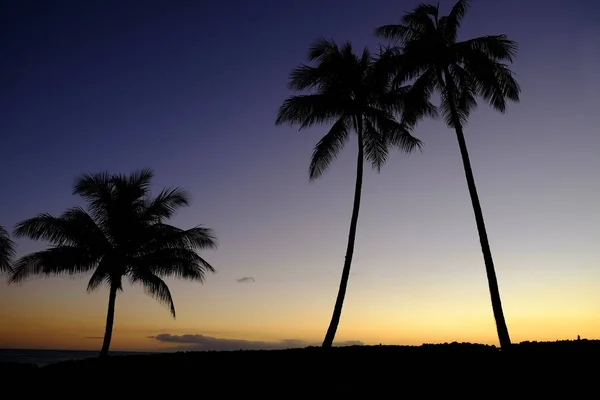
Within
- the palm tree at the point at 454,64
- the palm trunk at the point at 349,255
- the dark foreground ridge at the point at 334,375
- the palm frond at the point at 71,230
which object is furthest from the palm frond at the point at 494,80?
the palm frond at the point at 71,230

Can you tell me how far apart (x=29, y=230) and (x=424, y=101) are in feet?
65.9

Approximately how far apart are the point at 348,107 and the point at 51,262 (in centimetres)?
1665

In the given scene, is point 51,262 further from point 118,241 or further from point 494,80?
point 494,80

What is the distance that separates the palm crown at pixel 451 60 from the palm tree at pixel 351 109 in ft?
4.33

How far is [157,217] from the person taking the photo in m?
27.9

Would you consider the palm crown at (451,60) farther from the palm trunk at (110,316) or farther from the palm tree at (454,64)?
the palm trunk at (110,316)

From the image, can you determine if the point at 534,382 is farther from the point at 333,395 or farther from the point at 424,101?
the point at 424,101

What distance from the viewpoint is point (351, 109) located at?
25.3 meters

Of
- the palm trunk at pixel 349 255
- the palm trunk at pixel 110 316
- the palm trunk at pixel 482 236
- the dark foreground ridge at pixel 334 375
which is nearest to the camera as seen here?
the dark foreground ridge at pixel 334 375

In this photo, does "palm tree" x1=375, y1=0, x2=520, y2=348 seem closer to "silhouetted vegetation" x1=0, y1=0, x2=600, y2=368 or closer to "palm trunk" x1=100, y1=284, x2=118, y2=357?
"silhouetted vegetation" x1=0, y1=0, x2=600, y2=368

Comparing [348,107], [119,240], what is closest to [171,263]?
[119,240]

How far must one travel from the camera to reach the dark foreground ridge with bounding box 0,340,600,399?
12.6 m

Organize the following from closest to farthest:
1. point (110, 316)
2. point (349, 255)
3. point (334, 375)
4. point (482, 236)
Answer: point (334, 375) < point (482, 236) < point (349, 255) < point (110, 316)

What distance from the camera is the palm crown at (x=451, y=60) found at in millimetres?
22344
